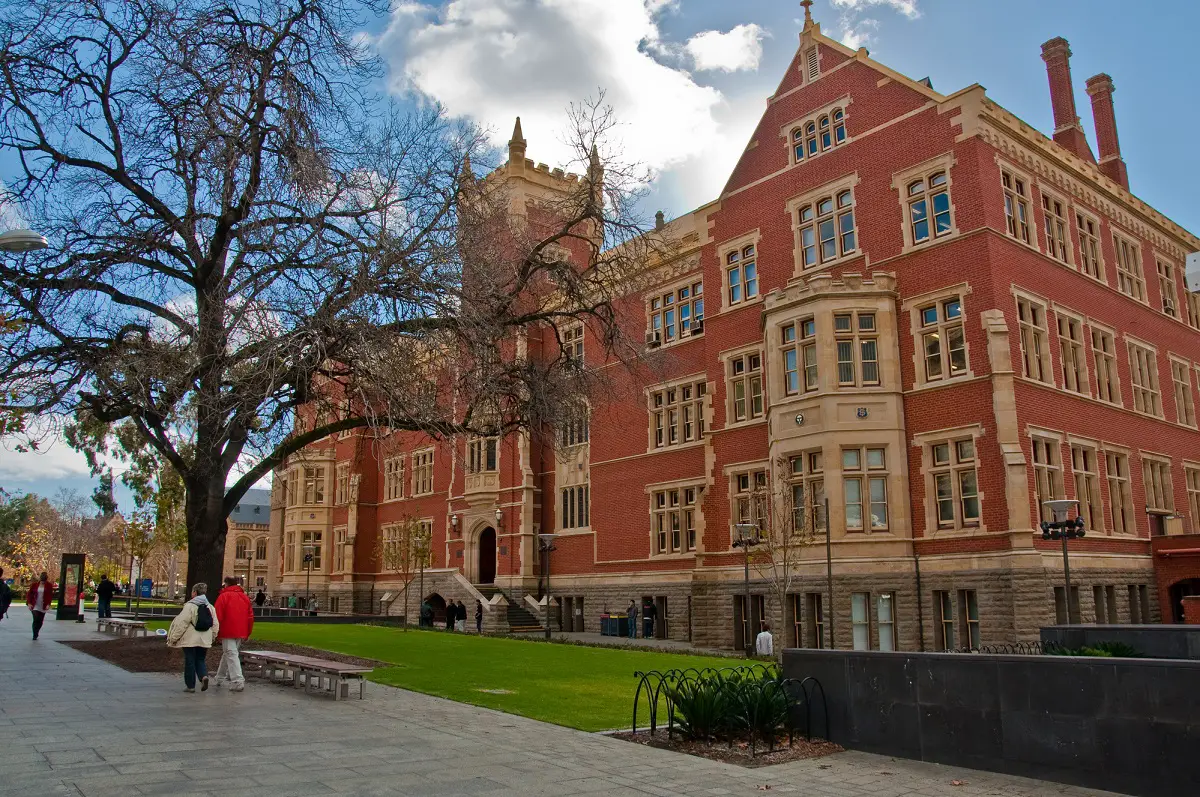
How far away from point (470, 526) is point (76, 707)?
3140 centimetres

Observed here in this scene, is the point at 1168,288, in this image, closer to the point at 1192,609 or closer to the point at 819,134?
the point at 1192,609

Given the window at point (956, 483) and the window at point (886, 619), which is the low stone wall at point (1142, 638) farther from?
the window at point (886, 619)

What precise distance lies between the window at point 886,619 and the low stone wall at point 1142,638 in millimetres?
8103

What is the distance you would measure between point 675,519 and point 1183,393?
18794 millimetres

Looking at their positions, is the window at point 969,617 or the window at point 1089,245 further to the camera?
the window at point 1089,245

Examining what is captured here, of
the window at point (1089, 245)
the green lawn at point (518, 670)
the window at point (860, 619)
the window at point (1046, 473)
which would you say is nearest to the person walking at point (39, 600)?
the green lawn at point (518, 670)

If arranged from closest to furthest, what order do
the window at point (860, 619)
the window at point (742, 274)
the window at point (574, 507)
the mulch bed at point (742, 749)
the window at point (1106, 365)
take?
the mulch bed at point (742, 749) → the window at point (860, 619) → the window at point (1106, 365) → the window at point (742, 274) → the window at point (574, 507)

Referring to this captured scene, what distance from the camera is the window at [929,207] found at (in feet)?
81.8

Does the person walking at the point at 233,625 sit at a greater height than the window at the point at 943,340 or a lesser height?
lesser

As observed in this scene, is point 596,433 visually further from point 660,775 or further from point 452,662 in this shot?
point 660,775

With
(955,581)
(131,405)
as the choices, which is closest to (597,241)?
(131,405)

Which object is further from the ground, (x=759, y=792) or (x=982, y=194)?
(x=982, y=194)

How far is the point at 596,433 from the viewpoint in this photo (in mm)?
37844

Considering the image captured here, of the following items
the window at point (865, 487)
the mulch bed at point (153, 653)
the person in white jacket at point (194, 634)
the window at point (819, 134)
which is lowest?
the mulch bed at point (153, 653)
